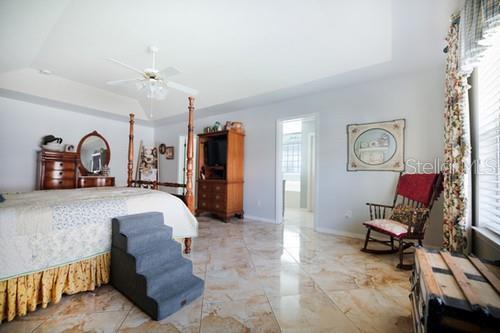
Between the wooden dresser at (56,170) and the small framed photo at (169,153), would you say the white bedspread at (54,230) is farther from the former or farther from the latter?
the small framed photo at (169,153)

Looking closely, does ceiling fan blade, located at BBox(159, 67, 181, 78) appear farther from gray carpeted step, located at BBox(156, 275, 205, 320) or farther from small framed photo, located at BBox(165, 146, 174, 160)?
small framed photo, located at BBox(165, 146, 174, 160)

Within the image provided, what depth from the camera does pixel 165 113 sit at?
17.1 ft

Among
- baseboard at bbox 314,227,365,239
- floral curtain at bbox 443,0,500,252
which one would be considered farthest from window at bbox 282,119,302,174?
floral curtain at bbox 443,0,500,252

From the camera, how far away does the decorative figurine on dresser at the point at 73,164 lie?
12.9 feet

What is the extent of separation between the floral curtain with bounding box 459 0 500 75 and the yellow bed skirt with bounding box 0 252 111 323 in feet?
10.7

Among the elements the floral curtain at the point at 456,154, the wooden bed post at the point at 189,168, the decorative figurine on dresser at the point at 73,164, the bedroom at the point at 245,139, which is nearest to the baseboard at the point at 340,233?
the bedroom at the point at 245,139

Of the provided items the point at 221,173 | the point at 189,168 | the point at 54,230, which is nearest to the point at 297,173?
the point at 221,173

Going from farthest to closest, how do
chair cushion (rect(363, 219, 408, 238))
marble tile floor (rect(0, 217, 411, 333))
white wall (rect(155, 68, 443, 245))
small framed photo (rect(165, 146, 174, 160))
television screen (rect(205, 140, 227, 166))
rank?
small framed photo (rect(165, 146, 174, 160)) < television screen (rect(205, 140, 227, 166)) < white wall (rect(155, 68, 443, 245)) < chair cushion (rect(363, 219, 408, 238)) < marble tile floor (rect(0, 217, 411, 333))

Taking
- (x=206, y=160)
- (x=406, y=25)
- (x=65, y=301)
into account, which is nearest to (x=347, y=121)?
(x=406, y=25)

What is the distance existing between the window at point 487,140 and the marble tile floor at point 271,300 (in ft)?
3.04

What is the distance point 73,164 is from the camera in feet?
14.0

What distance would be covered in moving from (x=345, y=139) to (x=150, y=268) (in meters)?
3.20

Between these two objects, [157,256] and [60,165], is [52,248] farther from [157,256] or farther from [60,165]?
[60,165]

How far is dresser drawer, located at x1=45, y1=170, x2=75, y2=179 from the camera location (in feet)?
12.9
